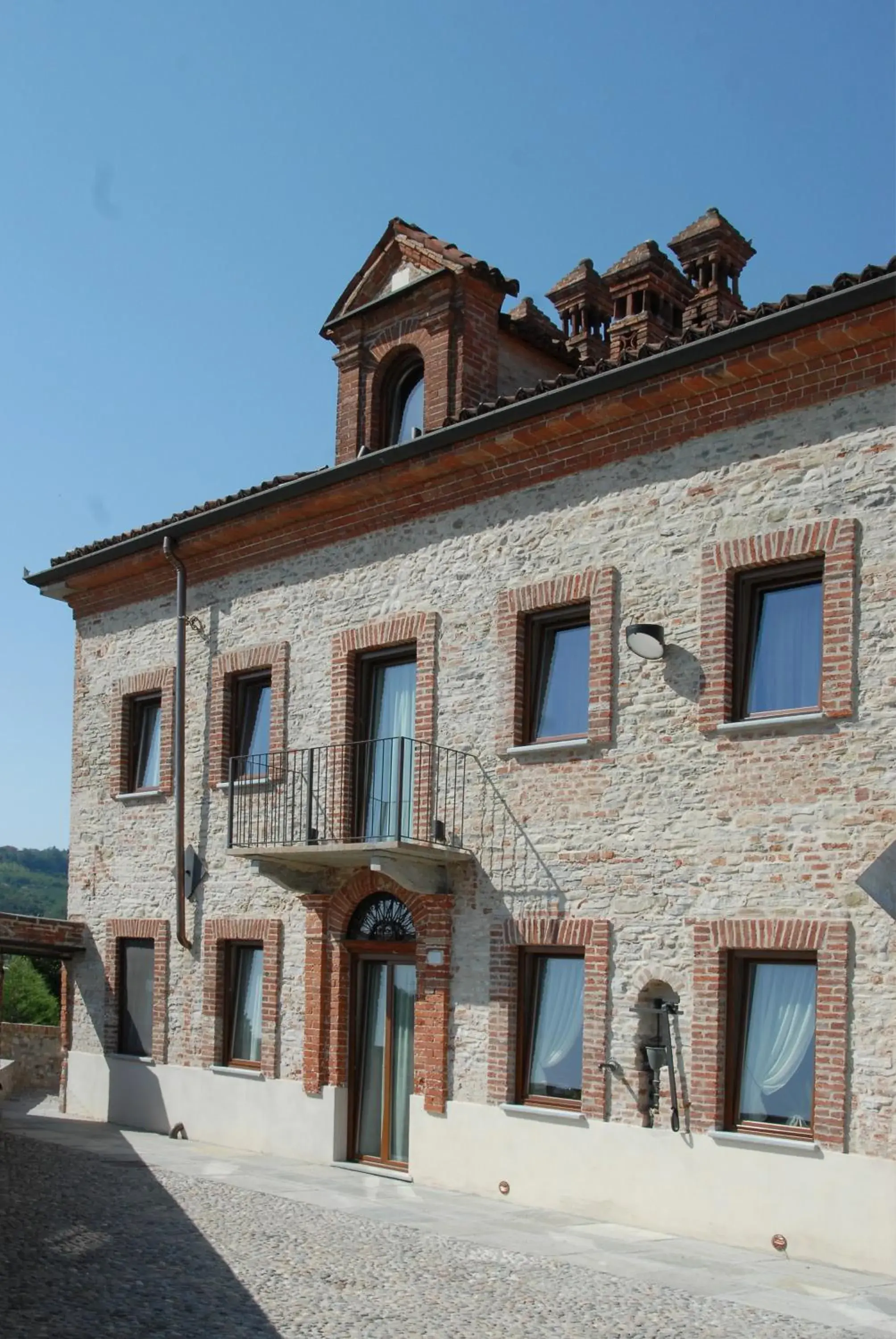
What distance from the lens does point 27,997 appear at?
198 feet

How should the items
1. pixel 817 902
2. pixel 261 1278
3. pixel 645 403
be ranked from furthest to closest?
pixel 645 403
pixel 817 902
pixel 261 1278

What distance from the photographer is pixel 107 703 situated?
62.6ft

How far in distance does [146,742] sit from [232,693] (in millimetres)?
2342

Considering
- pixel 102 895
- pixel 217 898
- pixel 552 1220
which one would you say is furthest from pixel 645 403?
pixel 102 895

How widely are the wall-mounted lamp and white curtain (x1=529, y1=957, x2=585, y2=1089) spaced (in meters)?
2.82

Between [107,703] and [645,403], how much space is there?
9.58 meters

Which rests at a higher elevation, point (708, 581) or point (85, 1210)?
point (708, 581)

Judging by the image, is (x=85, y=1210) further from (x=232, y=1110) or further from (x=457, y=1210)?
(x=232, y=1110)

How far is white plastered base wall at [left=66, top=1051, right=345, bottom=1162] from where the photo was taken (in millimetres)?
14891

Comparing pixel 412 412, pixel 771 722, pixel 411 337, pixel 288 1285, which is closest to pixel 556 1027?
pixel 771 722

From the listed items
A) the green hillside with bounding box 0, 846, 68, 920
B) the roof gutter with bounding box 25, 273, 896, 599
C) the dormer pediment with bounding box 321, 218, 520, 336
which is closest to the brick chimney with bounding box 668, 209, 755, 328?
the dormer pediment with bounding box 321, 218, 520, 336

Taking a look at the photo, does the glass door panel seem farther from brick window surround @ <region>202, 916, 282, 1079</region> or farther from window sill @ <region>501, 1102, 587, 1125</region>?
window sill @ <region>501, 1102, 587, 1125</region>

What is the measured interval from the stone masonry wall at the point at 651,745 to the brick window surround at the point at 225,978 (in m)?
0.15

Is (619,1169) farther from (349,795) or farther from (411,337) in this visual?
(411,337)
